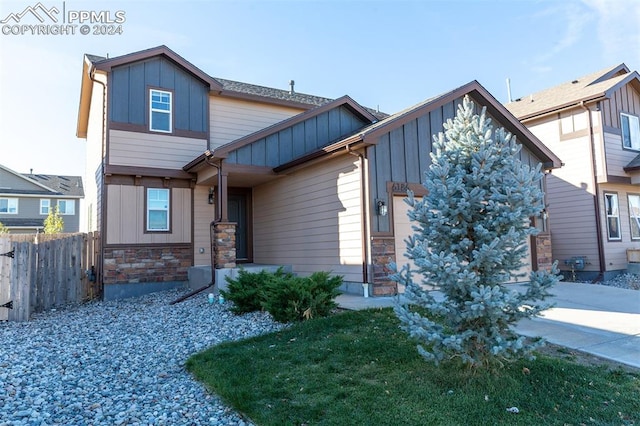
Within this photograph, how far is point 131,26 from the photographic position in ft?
33.7

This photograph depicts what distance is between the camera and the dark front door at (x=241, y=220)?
12.6 meters

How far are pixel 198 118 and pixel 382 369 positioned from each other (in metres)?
9.61

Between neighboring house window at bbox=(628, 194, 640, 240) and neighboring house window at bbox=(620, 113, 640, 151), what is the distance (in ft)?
5.52

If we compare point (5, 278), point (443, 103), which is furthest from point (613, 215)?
point (5, 278)

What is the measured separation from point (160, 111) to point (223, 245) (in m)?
4.42

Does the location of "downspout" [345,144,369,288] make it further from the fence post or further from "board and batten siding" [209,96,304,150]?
the fence post

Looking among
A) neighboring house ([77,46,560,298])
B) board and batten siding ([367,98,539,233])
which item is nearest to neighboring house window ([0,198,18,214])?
neighboring house ([77,46,560,298])

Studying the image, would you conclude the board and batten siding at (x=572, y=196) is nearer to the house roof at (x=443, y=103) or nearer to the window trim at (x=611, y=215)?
the window trim at (x=611, y=215)

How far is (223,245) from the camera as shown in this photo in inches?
375

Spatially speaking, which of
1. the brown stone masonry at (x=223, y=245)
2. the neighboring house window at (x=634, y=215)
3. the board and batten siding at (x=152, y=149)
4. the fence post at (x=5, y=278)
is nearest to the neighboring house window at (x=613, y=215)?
the neighboring house window at (x=634, y=215)

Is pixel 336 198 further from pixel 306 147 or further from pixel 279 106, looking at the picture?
pixel 279 106

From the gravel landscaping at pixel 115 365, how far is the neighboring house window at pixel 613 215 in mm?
11738

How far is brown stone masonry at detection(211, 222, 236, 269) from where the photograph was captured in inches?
372

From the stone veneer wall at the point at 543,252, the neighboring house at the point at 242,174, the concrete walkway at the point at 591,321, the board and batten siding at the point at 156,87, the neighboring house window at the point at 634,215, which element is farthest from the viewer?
the neighboring house window at the point at 634,215
